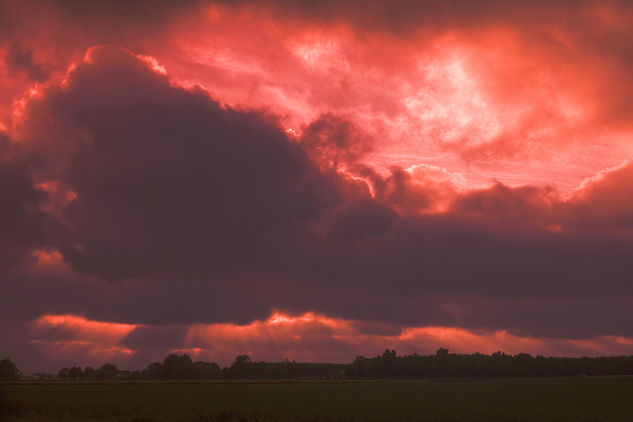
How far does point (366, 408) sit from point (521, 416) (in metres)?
20.3

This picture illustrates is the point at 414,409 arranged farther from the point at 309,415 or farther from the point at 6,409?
the point at 6,409

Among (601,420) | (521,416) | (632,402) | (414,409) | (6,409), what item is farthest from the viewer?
(632,402)

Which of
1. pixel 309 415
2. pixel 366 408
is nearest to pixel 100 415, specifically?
pixel 309 415

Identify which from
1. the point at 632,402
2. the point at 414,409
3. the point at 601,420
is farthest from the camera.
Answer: the point at 632,402

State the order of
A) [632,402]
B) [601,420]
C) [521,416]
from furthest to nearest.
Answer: [632,402]
[521,416]
[601,420]

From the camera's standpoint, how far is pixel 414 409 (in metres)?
68.8

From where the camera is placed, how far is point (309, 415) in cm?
6053

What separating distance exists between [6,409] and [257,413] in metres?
29.9

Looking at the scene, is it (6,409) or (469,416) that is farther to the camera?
(6,409)

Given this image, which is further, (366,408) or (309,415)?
(366,408)

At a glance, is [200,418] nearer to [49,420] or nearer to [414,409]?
[49,420]

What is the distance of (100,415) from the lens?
6159 centimetres

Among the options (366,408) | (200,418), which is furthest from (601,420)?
(200,418)

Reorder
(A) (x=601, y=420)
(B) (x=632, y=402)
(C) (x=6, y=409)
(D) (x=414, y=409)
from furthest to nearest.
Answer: (B) (x=632, y=402), (D) (x=414, y=409), (C) (x=6, y=409), (A) (x=601, y=420)
